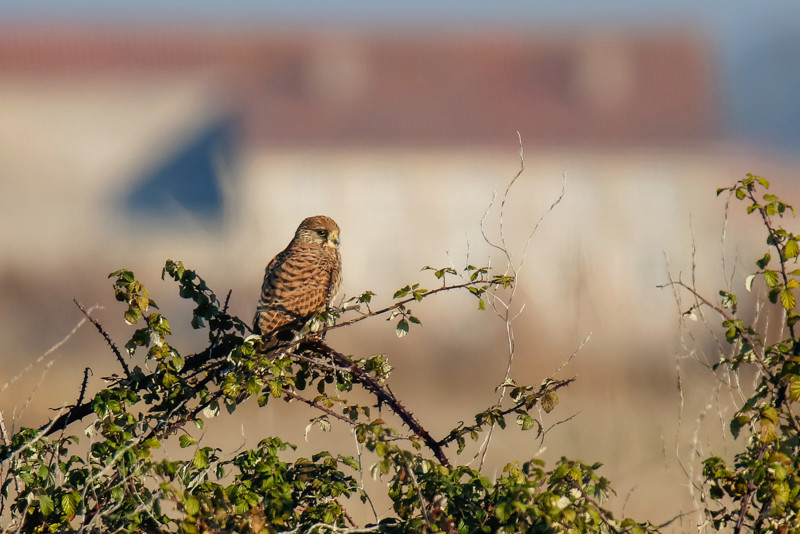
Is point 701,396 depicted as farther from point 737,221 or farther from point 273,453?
point 737,221

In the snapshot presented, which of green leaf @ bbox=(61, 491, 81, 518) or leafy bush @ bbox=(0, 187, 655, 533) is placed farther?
green leaf @ bbox=(61, 491, 81, 518)

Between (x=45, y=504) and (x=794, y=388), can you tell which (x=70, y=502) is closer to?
(x=45, y=504)

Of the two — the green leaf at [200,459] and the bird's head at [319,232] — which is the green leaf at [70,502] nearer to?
the green leaf at [200,459]

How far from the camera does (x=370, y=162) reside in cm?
1675

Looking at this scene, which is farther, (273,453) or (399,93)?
(399,93)

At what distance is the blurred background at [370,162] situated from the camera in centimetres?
1241

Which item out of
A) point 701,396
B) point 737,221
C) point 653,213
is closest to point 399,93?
point 653,213

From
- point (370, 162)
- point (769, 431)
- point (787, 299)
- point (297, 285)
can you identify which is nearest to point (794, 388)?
point (769, 431)

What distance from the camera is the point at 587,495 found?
2.24 m

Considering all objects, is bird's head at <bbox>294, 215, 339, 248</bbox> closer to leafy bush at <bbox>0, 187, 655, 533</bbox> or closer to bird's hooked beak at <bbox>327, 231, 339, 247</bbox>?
bird's hooked beak at <bbox>327, 231, 339, 247</bbox>

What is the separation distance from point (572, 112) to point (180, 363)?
16.7m

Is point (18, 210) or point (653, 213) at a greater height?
point (653, 213)

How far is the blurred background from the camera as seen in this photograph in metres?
12.4

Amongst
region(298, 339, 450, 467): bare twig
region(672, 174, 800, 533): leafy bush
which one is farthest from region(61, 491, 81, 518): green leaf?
region(672, 174, 800, 533): leafy bush
